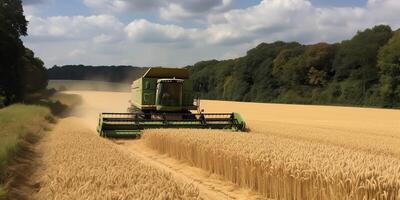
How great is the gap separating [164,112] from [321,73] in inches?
1899

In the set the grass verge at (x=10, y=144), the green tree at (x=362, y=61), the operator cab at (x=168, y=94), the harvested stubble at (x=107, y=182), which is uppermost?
the green tree at (x=362, y=61)

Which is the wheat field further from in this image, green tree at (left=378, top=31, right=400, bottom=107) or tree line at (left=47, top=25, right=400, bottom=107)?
green tree at (left=378, top=31, right=400, bottom=107)

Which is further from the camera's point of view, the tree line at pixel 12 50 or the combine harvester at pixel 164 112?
the tree line at pixel 12 50

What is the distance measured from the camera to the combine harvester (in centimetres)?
2180

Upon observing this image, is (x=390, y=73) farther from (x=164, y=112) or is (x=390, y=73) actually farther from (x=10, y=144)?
(x=10, y=144)

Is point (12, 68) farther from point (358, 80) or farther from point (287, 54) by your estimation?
point (287, 54)

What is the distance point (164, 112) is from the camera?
965 inches

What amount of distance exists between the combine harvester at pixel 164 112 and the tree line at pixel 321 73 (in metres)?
14.4

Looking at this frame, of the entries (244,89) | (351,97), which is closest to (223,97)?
(244,89)

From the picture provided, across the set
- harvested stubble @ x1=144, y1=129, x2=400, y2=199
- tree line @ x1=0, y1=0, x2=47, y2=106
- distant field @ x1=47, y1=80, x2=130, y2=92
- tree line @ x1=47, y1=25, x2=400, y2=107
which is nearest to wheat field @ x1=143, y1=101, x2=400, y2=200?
harvested stubble @ x1=144, y1=129, x2=400, y2=199

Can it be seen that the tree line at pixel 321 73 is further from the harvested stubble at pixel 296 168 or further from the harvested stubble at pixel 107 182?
the harvested stubble at pixel 107 182

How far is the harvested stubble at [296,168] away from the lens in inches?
279

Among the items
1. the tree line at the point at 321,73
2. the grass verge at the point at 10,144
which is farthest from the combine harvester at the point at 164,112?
the tree line at the point at 321,73

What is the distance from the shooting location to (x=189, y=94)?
25.0m
